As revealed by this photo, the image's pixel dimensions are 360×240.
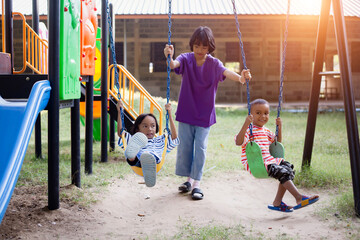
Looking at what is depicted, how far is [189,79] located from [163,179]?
1.53m

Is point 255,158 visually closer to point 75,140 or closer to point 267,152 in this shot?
point 267,152

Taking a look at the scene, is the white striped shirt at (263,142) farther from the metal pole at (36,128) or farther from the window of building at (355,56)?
the window of building at (355,56)

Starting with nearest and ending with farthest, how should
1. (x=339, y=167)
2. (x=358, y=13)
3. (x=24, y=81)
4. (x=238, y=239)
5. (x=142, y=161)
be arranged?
(x=238, y=239), (x=142, y=161), (x=24, y=81), (x=339, y=167), (x=358, y=13)

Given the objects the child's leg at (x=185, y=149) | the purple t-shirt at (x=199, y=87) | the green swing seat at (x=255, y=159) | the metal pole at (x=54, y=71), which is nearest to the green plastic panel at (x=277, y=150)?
the green swing seat at (x=255, y=159)

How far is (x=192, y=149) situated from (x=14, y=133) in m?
1.86

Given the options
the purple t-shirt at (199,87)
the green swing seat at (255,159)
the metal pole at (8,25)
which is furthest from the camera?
the metal pole at (8,25)

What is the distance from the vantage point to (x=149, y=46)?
1592 cm

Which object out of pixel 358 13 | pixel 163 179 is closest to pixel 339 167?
pixel 163 179

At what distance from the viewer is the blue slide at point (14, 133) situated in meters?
2.45

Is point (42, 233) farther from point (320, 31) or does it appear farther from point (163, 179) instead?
point (320, 31)

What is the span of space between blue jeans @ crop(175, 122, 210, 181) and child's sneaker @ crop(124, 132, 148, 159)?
91 cm

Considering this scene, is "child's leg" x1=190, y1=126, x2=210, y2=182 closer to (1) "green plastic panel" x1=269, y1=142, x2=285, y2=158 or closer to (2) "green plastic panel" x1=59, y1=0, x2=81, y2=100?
(1) "green plastic panel" x1=269, y1=142, x2=285, y2=158

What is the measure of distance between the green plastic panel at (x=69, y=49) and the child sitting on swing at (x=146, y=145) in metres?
0.55

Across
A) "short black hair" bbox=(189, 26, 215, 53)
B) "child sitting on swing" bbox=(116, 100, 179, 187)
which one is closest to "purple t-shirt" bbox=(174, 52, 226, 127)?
"short black hair" bbox=(189, 26, 215, 53)
